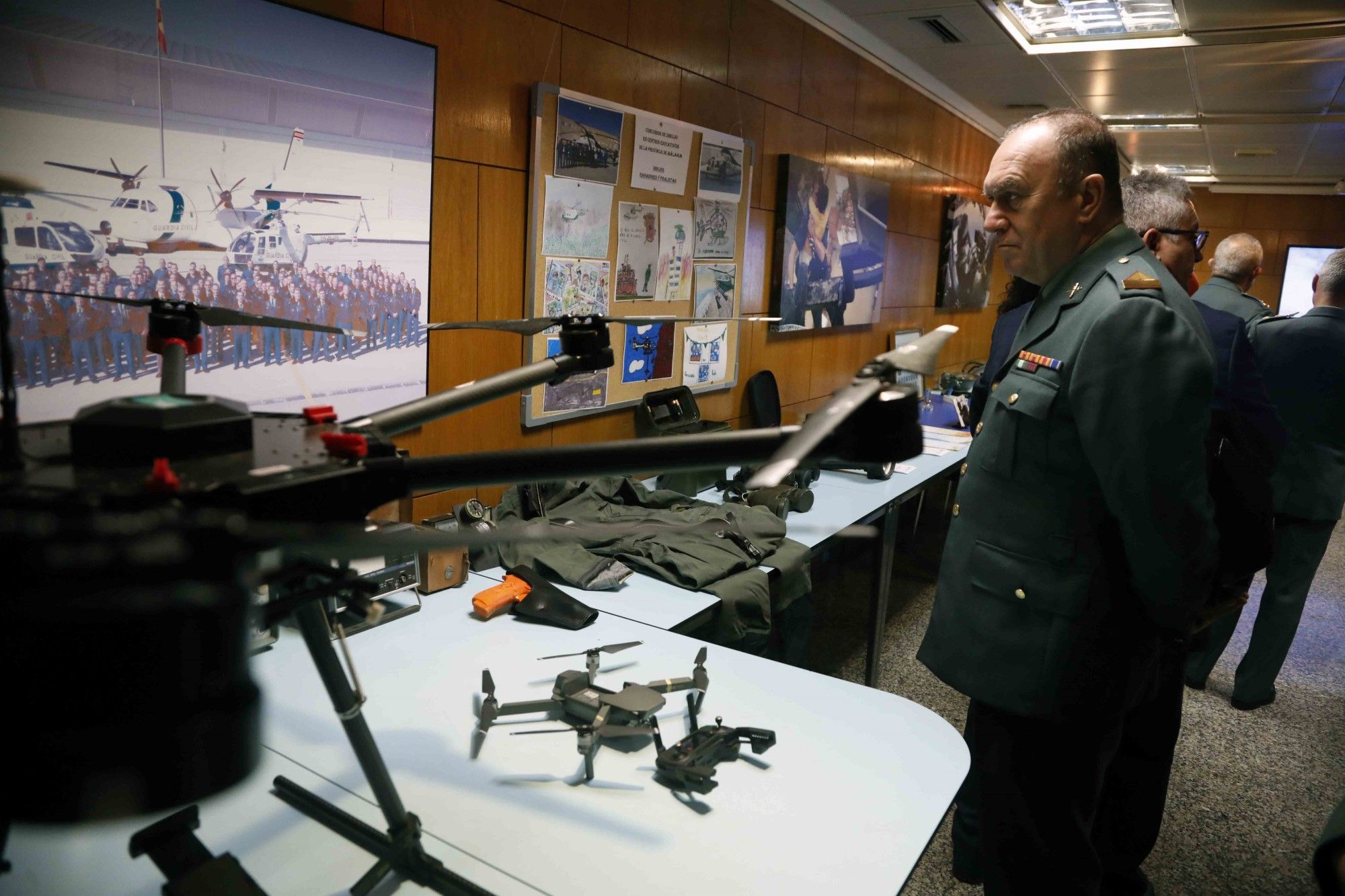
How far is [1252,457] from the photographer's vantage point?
1899 mm

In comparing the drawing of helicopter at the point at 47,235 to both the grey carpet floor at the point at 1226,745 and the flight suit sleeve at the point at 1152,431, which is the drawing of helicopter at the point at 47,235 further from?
the grey carpet floor at the point at 1226,745

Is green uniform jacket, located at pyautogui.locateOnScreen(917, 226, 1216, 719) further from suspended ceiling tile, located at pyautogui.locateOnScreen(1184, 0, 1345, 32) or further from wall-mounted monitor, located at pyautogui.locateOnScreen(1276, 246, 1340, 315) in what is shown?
wall-mounted monitor, located at pyautogui.locateOnScreen(1276, 246, 1340, 315)

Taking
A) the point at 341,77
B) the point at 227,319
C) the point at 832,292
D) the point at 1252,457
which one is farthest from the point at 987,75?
the point at 227,319

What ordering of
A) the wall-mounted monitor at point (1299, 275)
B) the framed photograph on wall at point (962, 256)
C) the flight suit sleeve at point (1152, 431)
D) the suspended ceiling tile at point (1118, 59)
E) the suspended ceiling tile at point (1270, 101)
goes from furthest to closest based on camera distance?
1. the wall-mounted monitor at point (1299, 275)
2. the framed photograph on wall at point (962, 256)
3. the suspended ceiling tile at point (1270, 101)
4. the suspended ceiling tile at point (1118, 59)
5. the flight suit sleeve at point (1152, 431)

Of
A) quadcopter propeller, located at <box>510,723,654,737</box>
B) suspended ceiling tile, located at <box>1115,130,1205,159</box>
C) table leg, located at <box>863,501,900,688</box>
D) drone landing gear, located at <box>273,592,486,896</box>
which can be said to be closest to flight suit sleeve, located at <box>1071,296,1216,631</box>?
quadcopter propeller, located at <box>510,723,654,737</box>

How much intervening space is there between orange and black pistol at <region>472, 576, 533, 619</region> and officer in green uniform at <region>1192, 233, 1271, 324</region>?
Result: 9.99ft

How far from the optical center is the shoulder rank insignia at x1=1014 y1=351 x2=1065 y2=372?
1589 mm

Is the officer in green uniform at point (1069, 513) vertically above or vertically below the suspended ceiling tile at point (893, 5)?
below

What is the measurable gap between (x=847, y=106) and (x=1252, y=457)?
317 cm

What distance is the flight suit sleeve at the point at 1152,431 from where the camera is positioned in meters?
1.45

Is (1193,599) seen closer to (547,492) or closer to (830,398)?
(830,398)

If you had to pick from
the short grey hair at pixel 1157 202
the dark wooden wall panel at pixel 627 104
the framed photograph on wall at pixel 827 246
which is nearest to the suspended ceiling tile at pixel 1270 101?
the dark wooden wall panel at pixel 627 104

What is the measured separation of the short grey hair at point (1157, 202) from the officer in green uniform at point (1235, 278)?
121cm

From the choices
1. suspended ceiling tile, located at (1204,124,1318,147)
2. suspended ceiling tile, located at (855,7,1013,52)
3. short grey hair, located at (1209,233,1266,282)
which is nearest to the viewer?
short grey hair, located at (1209,233,1266,282)
